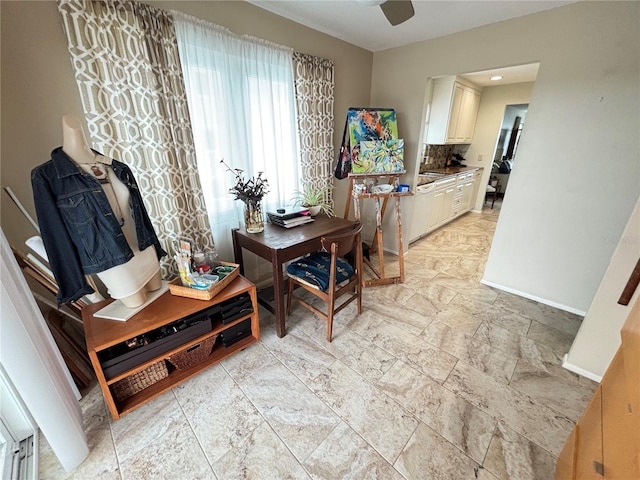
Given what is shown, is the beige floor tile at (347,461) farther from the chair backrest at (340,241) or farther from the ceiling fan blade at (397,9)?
the ceiling fan blade at (397,9)

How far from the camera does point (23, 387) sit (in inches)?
38.7

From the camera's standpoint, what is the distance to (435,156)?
4.70 meters

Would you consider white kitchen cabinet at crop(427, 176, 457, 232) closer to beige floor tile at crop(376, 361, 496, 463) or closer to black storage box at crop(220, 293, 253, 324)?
beige floor tile at crop(376, 361, 496, 463)

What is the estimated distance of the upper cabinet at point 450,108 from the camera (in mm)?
3648

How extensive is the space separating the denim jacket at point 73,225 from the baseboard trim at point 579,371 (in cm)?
271

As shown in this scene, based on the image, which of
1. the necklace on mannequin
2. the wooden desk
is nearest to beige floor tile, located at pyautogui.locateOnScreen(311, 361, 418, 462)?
the wooden desk

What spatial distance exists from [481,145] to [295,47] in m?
4.18

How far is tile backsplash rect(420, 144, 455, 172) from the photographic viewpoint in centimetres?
443

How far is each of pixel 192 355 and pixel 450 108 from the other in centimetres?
429

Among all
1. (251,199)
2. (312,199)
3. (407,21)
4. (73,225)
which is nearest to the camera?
(73,225)

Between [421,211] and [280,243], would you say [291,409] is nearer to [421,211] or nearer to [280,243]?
[280,243]

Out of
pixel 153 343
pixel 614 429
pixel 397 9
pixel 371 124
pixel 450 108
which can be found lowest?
pixel 153 343

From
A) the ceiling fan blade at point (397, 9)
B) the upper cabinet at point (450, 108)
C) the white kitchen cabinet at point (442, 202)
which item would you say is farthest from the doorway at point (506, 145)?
the ceiling fan blade at point (397, 9)

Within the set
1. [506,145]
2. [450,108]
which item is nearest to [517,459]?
[450,108]
